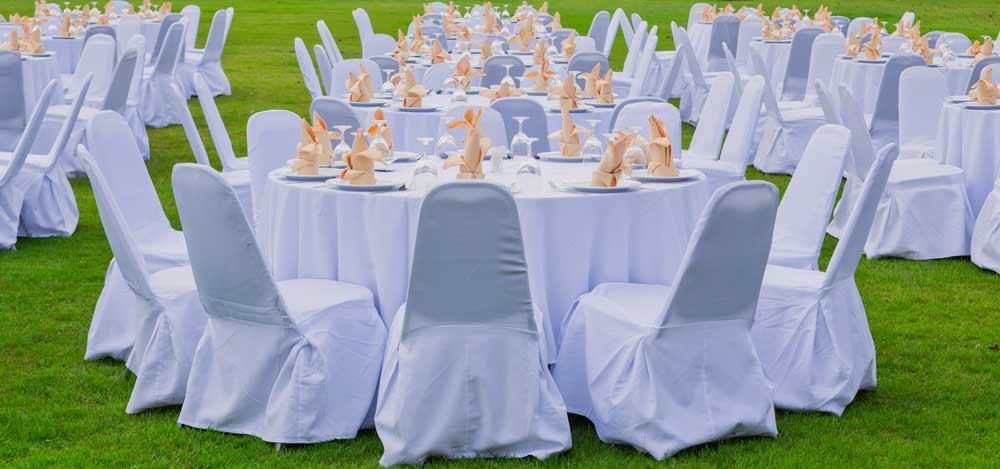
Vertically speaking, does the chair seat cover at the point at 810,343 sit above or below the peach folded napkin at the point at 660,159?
below

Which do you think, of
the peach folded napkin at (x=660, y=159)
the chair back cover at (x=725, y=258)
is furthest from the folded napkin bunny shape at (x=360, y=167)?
the chair back cover at (x=725, y=258)

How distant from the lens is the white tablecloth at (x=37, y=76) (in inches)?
436

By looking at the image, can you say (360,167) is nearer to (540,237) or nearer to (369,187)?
(369,187)

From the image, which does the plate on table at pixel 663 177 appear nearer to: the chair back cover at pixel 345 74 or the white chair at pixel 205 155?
the white chair at pixel 205 155

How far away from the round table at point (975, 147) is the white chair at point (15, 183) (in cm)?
562

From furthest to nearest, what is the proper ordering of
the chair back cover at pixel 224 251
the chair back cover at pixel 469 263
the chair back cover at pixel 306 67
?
the chair back cover at pixel 306 67 < the chair back cover at pixel 224 251 < the chair back cover at pixel 469 263

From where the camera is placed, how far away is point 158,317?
215 inches

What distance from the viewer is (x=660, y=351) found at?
473cm

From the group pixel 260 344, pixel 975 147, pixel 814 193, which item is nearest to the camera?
pixel 260 344

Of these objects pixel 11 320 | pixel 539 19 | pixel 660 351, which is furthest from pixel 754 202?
pixel 539 19

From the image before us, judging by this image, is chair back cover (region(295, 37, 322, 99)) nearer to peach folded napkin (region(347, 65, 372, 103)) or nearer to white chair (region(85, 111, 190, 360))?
peach folded napkin (region(347, 65, 372, 103))

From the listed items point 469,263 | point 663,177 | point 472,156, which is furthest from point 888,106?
point 469,263

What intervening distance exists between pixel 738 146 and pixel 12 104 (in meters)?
5.18

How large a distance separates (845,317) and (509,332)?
1.55 meters
